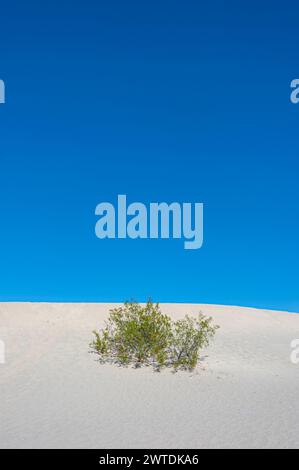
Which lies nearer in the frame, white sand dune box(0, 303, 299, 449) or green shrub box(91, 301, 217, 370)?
white sand dune box(0, 303, 299, 449)

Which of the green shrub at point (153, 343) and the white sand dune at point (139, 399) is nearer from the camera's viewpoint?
the white sand dune at point (139, 399)

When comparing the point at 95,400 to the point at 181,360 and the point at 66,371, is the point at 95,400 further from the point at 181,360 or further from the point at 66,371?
the point at 181,360

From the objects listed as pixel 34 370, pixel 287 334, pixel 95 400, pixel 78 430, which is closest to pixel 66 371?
pixel 34 370

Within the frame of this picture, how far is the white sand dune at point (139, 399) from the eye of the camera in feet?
37.4

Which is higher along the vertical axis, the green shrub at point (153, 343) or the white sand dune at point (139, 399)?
the green shrub at point (153, 343)

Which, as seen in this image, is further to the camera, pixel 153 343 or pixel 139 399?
pixel 153 343

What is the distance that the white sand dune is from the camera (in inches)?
448

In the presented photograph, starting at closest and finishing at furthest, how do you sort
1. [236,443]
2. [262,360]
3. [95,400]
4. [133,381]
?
[236,443]
[95,400]
[133,381]
[262,360]

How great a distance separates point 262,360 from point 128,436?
1587cm

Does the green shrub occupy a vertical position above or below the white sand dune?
above

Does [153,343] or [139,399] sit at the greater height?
[153,343]

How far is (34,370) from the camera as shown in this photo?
→ 19797 millimetres

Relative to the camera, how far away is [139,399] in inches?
611
